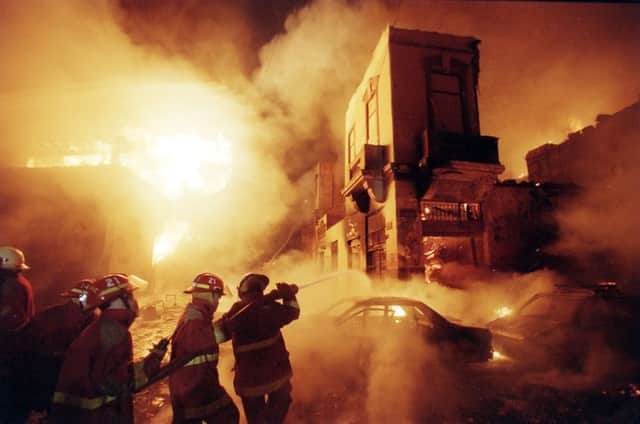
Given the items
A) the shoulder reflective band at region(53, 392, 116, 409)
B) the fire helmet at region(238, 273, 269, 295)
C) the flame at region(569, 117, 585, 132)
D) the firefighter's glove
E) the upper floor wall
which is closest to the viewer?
the shoulder reflective band at region(53, 392, 116, 409)

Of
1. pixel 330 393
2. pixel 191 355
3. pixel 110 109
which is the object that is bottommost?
pixel 330 393

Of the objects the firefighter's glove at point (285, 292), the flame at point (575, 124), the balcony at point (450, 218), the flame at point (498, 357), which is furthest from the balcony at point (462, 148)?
the flame at point (575, 124)

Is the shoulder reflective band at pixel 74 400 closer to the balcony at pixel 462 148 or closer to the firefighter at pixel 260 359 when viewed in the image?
the firefighter at pixel 260 359

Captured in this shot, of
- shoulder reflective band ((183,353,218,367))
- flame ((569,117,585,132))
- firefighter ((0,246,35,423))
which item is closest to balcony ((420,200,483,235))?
shoulder reflective band ((183,353,218,367))

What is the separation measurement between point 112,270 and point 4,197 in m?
4.74

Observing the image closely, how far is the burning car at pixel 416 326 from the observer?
556cm

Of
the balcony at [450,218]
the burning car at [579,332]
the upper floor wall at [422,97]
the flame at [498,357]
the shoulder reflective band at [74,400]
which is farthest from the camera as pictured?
the upper floor wall at [422,97]

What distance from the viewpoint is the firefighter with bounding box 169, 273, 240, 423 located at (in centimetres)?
261

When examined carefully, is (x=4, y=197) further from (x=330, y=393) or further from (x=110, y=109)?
(x=330, y=393)

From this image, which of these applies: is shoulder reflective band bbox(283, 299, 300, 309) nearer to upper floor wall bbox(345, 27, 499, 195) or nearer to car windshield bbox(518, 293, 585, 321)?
car windshield bbox(518, 293, 585, 321)

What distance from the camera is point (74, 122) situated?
45.3 feet

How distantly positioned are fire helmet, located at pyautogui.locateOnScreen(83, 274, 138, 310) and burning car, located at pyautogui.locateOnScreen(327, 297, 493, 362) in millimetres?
3845


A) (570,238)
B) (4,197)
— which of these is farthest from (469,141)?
(4,197)

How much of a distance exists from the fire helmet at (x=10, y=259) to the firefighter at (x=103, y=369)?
2259 mm
